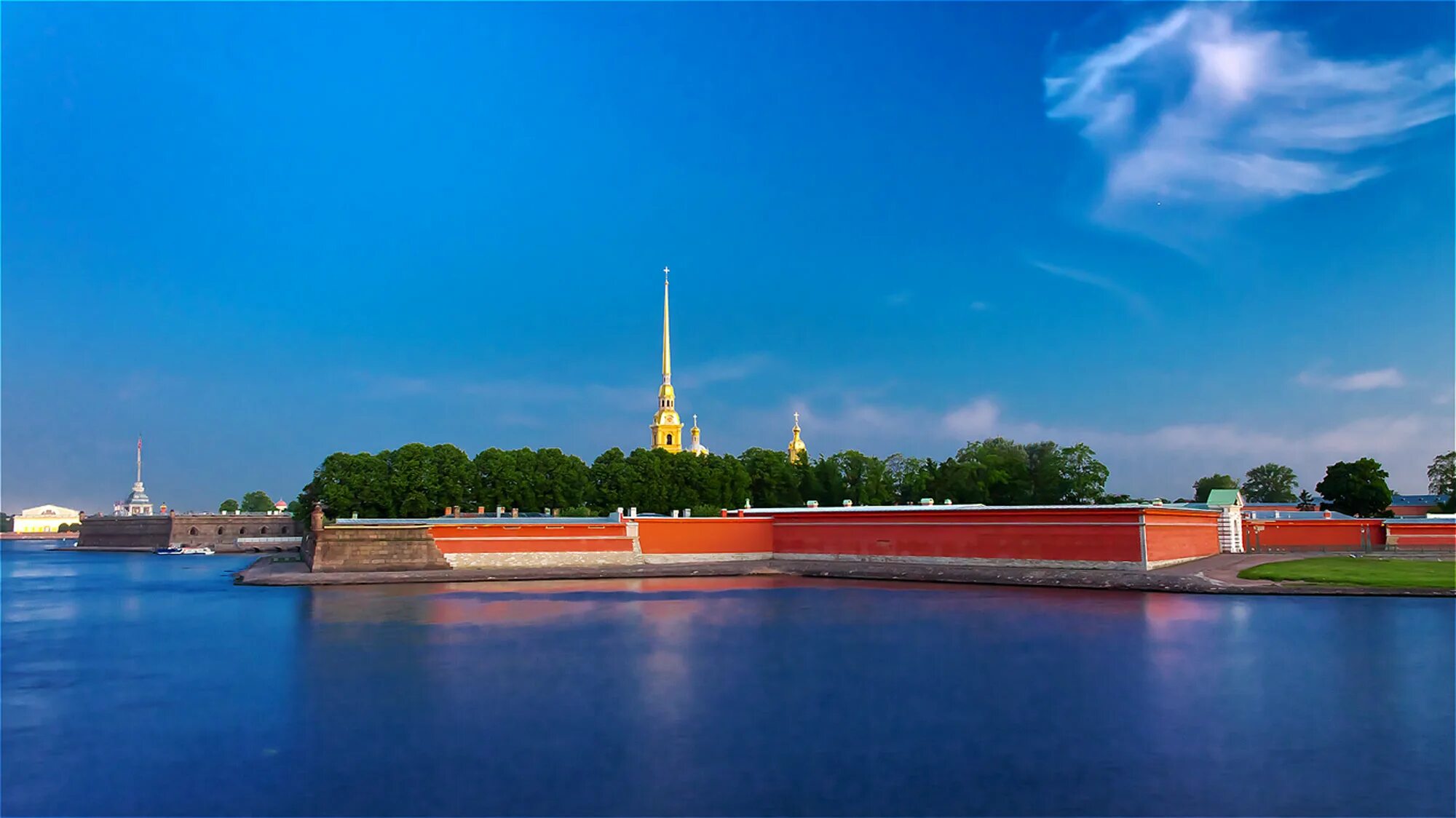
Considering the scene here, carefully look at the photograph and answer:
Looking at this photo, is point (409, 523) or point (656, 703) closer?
point (656, 703)

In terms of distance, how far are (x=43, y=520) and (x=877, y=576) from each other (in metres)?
145

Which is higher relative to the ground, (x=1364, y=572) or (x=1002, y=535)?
(x=1002, y=535)

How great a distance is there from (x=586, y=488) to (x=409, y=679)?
39.0 m

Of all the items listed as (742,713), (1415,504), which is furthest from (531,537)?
(1415,504)

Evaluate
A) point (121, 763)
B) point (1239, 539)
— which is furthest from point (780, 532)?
point (121, 763)

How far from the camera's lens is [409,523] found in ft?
133

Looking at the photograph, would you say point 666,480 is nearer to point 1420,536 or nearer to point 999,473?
point 999,473

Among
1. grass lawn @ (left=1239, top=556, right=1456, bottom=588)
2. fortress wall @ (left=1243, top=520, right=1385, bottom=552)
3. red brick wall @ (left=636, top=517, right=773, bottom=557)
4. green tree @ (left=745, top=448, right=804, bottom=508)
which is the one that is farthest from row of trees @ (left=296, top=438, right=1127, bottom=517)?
grass lawn @ (left=1239, top=556, right=1456, bottom=588)

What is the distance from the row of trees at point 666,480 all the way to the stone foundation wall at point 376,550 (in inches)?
530

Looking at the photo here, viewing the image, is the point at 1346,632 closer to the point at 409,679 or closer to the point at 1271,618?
the point at 1271,618

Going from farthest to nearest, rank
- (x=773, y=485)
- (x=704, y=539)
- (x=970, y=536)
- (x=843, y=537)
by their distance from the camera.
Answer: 1. (x=773, y=485)
2. (x=704, y=539)
3. (x=843, y=537)
4. (x=970, y=536)

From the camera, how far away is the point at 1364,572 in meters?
30.2

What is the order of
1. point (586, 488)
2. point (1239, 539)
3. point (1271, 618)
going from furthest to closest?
1. point (586, 488)
2. point (1239, 539)
3. point (1271, 618)

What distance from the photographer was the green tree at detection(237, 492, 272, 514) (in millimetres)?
131000
